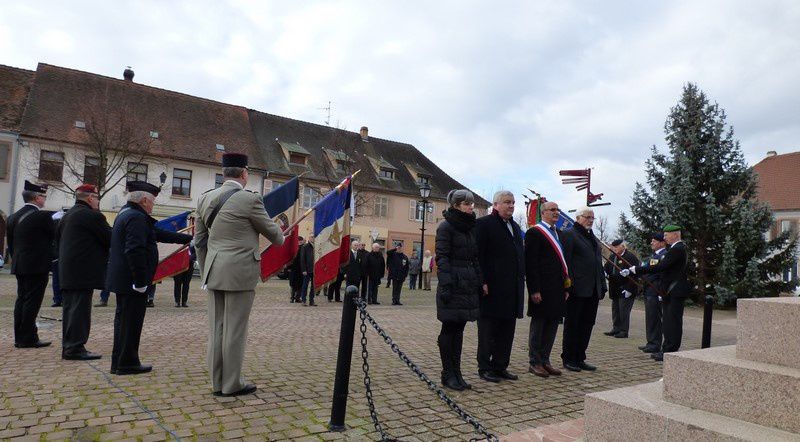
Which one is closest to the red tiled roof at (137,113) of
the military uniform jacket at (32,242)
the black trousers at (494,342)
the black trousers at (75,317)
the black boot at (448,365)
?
the military uniform jacket at (32,242)

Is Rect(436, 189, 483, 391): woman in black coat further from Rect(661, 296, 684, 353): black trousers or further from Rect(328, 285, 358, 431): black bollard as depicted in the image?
Rect(661, 296, 684, 353): black trousers

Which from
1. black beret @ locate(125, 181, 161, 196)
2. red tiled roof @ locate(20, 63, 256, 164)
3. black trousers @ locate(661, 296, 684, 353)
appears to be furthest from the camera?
red tiled roof @ locate(20, 63, 256, 164)

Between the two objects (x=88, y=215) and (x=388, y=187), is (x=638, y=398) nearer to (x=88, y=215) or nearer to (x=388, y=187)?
(x=88, y=215)

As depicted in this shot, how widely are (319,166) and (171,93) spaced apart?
12.0m

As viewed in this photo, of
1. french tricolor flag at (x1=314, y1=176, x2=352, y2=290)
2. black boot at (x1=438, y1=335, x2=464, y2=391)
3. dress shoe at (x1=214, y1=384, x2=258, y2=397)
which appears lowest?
dress shoe at (x1=214, y1=384, x2=258, y2=397)

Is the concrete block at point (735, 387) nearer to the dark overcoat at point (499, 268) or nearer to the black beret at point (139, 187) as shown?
the dark overcoat at point (499, 268)

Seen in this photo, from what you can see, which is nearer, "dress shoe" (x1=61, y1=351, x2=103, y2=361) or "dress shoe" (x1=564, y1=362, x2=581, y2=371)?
"dress shoe" (x1=61, y1=351, x2=103, y2=361)

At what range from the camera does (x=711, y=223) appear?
18078mm

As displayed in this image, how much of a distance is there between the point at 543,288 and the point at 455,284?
4.75 ft

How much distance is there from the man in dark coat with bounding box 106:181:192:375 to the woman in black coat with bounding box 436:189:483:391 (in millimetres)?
2964

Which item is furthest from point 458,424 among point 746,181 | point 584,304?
point 746,181

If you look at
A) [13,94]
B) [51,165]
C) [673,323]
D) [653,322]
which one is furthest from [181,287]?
[13,94]

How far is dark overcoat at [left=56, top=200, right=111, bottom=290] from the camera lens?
5.80 meters

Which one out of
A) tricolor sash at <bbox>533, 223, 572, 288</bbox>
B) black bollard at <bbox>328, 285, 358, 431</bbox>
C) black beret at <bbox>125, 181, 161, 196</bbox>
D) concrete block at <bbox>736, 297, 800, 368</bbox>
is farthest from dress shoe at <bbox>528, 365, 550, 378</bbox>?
black beret at <bbox>125, 181, 161, 196</bbox>
